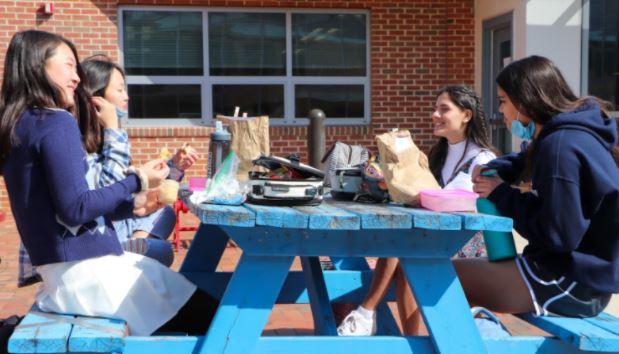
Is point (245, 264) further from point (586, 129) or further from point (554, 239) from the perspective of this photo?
point (586, 129)

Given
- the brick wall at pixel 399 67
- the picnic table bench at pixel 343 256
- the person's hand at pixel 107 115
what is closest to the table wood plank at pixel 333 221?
the picnic table bench at pixel 343 256

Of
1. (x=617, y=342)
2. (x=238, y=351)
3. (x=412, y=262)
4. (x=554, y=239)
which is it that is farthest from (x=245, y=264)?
(x=617, y=342)

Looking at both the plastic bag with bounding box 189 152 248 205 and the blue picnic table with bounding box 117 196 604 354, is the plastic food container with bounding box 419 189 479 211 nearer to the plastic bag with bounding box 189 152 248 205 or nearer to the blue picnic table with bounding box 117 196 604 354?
the blue picnic table with bounding box 117 196 604 354

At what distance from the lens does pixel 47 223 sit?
2.49 meters

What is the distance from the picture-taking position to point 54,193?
241cm

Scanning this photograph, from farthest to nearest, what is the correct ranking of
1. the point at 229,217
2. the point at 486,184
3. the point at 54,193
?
the point at 486,184 < the point at 54,193 < the point at 229,217

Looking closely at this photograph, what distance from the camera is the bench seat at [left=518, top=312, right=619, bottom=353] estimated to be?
2.46 meters

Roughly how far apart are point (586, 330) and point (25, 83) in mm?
2035

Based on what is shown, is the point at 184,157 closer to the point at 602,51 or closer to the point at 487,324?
the point at 487,324

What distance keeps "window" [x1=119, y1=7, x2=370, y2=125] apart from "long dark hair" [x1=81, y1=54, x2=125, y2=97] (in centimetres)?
577

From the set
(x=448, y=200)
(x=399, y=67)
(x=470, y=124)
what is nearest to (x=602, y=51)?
(x=399, y=67)

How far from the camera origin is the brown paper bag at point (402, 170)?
264cm

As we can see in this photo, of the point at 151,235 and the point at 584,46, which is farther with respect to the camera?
the point at 584,46

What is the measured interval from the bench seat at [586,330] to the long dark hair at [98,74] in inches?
79.9
